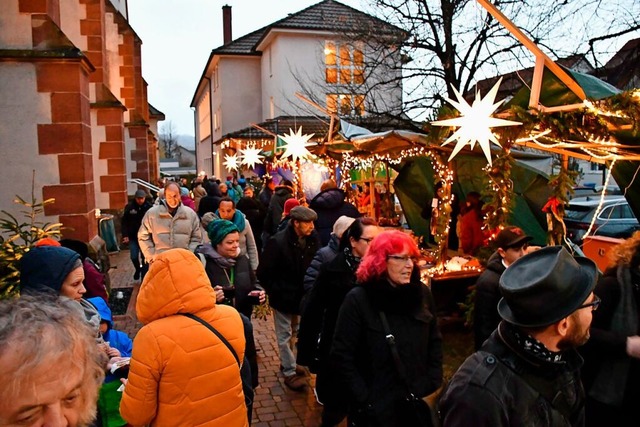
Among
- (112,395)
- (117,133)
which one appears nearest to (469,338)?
(112,395)

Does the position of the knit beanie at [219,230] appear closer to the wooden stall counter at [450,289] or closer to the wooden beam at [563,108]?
the wooden beam at [563,108]

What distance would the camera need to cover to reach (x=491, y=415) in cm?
196

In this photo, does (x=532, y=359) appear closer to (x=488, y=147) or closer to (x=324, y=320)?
(x=324, y=320)

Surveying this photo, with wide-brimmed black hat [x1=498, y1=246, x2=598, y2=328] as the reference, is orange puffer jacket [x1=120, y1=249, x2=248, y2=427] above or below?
below

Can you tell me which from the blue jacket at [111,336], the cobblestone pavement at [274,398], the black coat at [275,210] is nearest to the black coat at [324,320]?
the cobblestone pavement at [274,398]

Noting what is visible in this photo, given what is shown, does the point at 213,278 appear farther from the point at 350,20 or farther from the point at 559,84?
the point at 350,20

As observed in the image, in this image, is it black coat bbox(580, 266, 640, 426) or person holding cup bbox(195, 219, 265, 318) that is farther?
person holding cup bbox(195, 219, 265, 318)

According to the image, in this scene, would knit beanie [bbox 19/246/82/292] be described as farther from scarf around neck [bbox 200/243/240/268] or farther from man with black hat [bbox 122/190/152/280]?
man with black hat [bbox 122/190/152/280]

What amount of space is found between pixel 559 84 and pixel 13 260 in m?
5.42

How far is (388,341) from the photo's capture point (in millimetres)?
3289

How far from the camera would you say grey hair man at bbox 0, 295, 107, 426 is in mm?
1360

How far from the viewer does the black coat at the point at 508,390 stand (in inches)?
78.2

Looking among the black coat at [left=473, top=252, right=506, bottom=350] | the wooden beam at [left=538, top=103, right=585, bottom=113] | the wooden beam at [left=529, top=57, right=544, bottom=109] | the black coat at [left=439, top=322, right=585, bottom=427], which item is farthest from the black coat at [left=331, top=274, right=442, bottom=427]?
the wooden beam at [left=529, top=57, right=544, bottom=109]

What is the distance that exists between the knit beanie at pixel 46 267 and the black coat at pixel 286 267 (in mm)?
2468
